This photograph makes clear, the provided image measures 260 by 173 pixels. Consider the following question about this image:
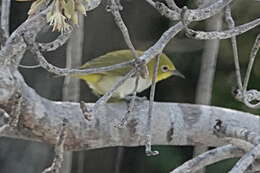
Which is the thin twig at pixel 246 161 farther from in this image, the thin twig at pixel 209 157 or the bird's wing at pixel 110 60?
the bird's wing at pixel 110 60

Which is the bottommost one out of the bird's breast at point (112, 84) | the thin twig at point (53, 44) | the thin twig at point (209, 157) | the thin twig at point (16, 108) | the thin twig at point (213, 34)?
the thin twig at point (209, 157)

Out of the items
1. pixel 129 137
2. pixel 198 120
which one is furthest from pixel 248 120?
pixel 129 137

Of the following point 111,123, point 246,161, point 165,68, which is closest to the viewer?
point 246,161

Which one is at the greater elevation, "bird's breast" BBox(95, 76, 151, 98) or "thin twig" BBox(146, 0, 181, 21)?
"thin twig" BBox(146, 0, 181, 21)

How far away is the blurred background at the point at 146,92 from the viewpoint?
299 cm

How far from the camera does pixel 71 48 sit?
238 cm

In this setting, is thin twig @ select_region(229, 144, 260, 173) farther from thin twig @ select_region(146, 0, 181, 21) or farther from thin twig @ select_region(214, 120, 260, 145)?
thin twig @ select_region(146, 0, 181, 21)

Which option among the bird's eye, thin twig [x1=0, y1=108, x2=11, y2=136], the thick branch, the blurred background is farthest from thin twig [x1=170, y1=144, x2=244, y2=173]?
the blurred background

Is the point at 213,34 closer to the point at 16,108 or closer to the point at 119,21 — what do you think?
the point at 119,21

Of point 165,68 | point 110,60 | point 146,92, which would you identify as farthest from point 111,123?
point 146,92

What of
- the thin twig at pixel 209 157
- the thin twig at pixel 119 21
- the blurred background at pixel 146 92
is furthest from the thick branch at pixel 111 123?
the blurred background at pixel 146 92

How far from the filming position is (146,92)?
3.38m

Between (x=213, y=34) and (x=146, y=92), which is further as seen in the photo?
(x=146, y=92)

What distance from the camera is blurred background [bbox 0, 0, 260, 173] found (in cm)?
299
